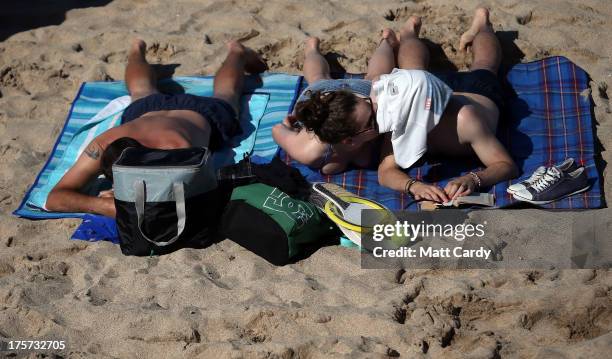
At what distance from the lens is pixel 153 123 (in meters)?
4.94

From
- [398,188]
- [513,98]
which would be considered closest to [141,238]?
[398,188]

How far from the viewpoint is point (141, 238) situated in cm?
436

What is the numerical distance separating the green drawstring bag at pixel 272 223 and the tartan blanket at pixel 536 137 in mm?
491

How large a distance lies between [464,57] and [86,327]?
316cm

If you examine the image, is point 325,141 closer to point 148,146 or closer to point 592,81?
point 148,146

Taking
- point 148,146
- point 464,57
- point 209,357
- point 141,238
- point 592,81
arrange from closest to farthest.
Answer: point 209,357
point 141,238
point 148,146
point 592,81
point 464,57

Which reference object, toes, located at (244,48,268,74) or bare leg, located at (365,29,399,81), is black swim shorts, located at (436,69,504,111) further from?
toes, located at (244,48,268,74)

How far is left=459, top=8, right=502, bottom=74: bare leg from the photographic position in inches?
209

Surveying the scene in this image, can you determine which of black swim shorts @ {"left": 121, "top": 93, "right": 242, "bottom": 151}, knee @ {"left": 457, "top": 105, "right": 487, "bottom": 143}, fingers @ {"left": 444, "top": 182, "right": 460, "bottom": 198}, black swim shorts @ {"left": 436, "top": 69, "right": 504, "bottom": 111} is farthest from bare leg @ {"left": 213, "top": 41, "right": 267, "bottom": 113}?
fingers @ {"left": 444, "top": 182, "right": 460, "bottom": 198}

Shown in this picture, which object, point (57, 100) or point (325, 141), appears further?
point (57, 100)

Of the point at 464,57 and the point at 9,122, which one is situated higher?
A: the point at 464,57

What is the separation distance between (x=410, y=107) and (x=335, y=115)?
0.42 meters

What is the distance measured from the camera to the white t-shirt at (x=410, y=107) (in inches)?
175

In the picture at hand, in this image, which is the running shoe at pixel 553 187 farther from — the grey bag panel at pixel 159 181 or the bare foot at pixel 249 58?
the bare foot at pixel 249 58
